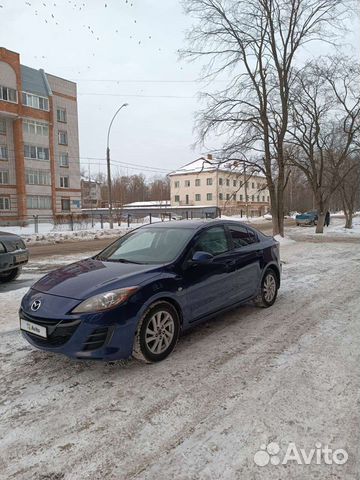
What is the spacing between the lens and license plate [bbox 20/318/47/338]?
11.8ft

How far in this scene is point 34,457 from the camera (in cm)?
253

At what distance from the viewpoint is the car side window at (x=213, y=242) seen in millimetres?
4811

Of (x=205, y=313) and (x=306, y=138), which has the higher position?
(x=306, y=138)

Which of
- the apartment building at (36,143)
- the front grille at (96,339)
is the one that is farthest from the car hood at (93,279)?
the apartment building at (36,143)

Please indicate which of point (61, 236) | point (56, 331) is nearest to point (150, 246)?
point (56, 331)

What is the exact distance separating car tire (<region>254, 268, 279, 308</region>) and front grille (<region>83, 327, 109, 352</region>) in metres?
3.08

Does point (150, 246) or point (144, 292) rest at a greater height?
point (150, 246)

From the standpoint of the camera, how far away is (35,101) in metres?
39.2

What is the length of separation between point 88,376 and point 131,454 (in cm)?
129

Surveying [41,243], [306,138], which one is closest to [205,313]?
[41,243]

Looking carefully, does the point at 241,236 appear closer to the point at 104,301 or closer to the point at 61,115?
the point at 104,301

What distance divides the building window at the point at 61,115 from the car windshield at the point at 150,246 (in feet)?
137

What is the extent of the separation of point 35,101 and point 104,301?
1633 inches

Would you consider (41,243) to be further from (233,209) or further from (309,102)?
(233,209)
